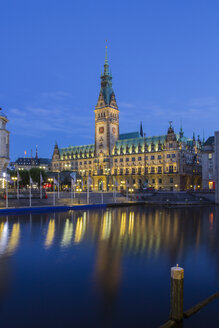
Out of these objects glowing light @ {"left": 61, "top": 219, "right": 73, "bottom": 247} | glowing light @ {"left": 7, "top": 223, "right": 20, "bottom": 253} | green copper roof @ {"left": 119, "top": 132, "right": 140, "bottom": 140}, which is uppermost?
green copper roof @ {"left": 119, "top": 132, "right": 140, "bottom": 140}

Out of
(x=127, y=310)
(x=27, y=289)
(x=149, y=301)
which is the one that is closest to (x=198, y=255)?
(x=149, y=301)

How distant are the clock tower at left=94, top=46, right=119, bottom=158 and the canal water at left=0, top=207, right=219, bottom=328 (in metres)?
144

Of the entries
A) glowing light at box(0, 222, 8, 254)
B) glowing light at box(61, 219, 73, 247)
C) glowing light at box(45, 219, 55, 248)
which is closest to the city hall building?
glowing light at box(61, 219, 73, 247)

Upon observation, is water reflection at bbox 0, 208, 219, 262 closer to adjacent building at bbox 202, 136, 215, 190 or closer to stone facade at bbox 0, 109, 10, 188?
stone facade at bbox 0, 109, 10, 188

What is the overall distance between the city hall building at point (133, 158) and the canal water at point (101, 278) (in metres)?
120

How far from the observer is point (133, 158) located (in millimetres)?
168125

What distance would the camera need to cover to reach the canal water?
45.3 feet

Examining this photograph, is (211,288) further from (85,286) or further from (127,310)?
(85,286)

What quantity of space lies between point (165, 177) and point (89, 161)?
53825 mm

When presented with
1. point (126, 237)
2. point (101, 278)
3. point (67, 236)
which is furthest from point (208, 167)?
point (101, 278)

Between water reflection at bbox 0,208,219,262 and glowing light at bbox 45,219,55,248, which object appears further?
glowing light at bbox 45,219,55,248

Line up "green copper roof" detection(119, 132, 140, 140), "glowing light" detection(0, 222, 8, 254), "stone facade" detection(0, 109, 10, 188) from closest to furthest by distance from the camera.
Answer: "glowing light" detection(0, 222, 8, 254), "stone facade" detection(0, 109, 10, 188), "green copper roof" detection(119, 132, 140, 140)

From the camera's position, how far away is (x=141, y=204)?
94.4 m

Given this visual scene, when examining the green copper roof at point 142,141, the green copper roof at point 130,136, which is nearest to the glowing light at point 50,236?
the green copper roof at point 142,141
